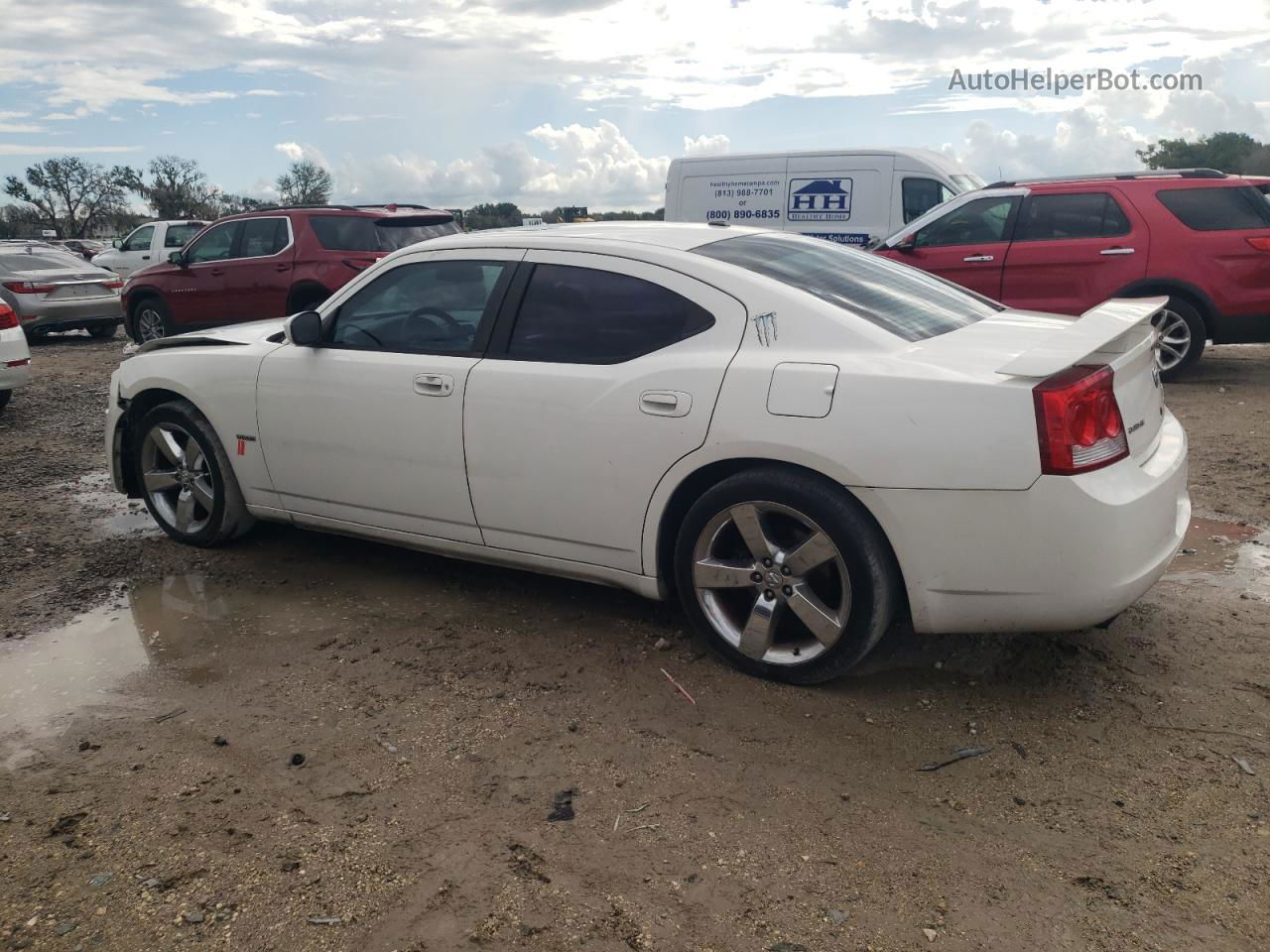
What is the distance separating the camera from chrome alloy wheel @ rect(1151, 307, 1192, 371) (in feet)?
29.7

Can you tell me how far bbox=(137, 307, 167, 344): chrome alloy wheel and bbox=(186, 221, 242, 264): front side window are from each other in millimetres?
997

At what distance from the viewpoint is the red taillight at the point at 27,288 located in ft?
48.8

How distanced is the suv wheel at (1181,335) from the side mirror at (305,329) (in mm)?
7150

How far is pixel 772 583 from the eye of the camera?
3568 mm

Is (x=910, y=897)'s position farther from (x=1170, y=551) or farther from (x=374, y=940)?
(x=1170, y=551)

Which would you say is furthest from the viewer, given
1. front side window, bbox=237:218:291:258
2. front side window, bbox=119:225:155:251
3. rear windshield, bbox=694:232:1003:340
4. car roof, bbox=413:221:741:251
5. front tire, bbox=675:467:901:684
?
front side window, bbox=119:225:155:251

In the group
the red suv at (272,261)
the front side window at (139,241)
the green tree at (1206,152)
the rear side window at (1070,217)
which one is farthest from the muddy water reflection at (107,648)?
the green tree at (1206,152)

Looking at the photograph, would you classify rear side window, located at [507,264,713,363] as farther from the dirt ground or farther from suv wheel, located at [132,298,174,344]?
suv wheel, located at [132,298,174,344]

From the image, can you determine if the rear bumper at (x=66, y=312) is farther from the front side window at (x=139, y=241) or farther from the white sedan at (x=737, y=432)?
the white sedan at (x=737, y=432)

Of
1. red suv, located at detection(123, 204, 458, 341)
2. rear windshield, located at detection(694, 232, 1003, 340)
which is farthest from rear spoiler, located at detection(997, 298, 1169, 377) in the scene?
red suv, located at detection(123, 204, 458, 341)

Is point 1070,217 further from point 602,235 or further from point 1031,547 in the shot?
point 1031,547

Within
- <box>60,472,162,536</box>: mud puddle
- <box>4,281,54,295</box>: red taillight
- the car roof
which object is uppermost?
the car roof

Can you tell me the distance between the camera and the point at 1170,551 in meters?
3.48

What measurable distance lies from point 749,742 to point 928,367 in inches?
50.5
